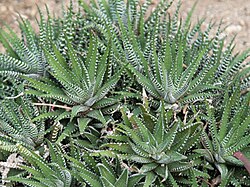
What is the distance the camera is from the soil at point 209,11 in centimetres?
341

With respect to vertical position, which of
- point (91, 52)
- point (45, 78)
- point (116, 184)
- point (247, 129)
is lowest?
point (116, 184)

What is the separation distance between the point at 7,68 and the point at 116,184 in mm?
818

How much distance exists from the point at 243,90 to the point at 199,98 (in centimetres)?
36

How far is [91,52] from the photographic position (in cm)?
177

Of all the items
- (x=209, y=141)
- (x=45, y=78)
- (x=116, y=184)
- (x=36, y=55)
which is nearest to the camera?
(x=116, y=184)

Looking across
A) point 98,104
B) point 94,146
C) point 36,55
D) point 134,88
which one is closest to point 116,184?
point 94,146

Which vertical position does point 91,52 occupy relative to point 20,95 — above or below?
above

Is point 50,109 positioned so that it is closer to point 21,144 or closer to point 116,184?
point 21,144

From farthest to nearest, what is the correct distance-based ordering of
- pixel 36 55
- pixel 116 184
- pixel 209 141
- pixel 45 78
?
1. pixel 36 55
2. pixel 45 78
3. pixel 209 141
4. pixel 116 184

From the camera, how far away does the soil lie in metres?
3.41

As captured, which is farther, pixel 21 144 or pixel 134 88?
pixel 134 88

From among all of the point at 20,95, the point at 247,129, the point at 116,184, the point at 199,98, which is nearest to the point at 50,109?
the point at 20,95

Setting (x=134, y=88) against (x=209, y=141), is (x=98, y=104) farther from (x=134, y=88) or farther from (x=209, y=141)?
(x=209, y=141)

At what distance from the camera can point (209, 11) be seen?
11.5 ft
